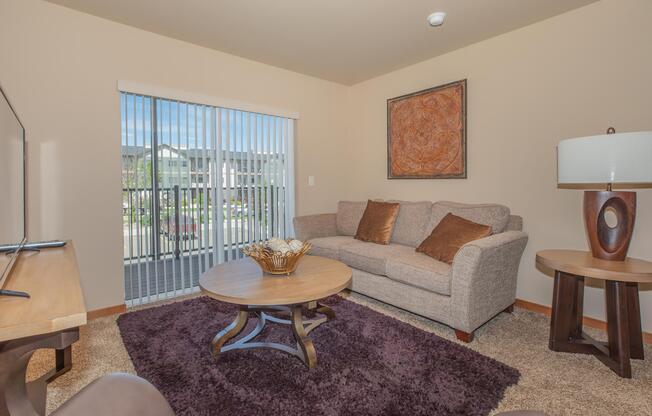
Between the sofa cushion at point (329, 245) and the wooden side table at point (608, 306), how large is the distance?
171cm

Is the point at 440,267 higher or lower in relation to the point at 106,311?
higher

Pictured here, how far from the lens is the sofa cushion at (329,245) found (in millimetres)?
3332

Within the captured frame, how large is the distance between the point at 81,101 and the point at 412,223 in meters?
3.07

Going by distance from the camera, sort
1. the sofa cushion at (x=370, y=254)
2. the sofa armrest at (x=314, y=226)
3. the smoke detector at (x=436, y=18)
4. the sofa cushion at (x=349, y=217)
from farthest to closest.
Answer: the sofa cushion at (x=349, y=217), the sofa armrest at (x=314, y=226), the sofa cushion at (x=370, y=254), the smoke detector at (x=436, y=18)

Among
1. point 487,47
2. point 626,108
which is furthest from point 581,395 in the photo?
point 487,47

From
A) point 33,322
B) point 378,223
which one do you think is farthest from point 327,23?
point 33,322

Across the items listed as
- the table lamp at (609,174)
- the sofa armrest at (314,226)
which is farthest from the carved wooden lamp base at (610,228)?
the sofa armrest at (314,226)

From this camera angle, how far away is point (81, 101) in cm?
266

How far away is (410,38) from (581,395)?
2.89 meters

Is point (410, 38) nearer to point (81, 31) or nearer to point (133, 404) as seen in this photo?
point (81, 31)

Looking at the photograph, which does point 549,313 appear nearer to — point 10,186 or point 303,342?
point 303,342

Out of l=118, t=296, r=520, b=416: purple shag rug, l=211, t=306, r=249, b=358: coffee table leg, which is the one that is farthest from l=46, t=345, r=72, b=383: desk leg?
l=211, t=306, r=249, b=358: coffee table leg

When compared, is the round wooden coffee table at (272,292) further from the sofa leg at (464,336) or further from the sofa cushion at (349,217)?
the sofa cushion at (349,217)

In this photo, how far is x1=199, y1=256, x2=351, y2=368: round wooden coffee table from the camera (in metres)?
1.80
